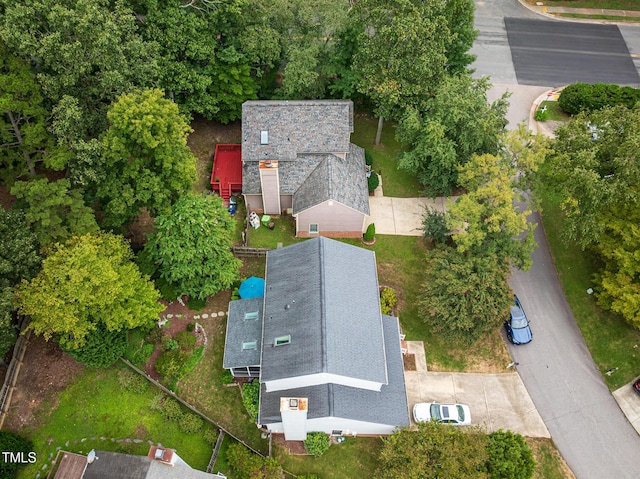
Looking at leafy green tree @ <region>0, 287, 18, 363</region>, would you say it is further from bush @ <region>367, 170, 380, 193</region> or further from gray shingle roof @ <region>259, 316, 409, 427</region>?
→ bush @ <region>367, 170, 380, 193</region>

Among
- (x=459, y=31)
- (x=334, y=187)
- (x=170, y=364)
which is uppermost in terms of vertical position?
(x=459, y=31)

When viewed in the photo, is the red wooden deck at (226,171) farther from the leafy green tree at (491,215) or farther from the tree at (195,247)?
the leafy green tree at (491,215)

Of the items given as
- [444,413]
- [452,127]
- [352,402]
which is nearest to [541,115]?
[452,127]

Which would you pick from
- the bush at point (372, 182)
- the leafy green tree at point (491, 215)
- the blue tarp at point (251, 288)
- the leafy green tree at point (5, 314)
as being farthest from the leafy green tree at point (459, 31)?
the leafy green tree at point (5, 314)

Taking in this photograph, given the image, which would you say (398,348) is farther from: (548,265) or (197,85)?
(197,85)

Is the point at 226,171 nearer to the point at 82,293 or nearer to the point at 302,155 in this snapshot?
the point at 302,155
